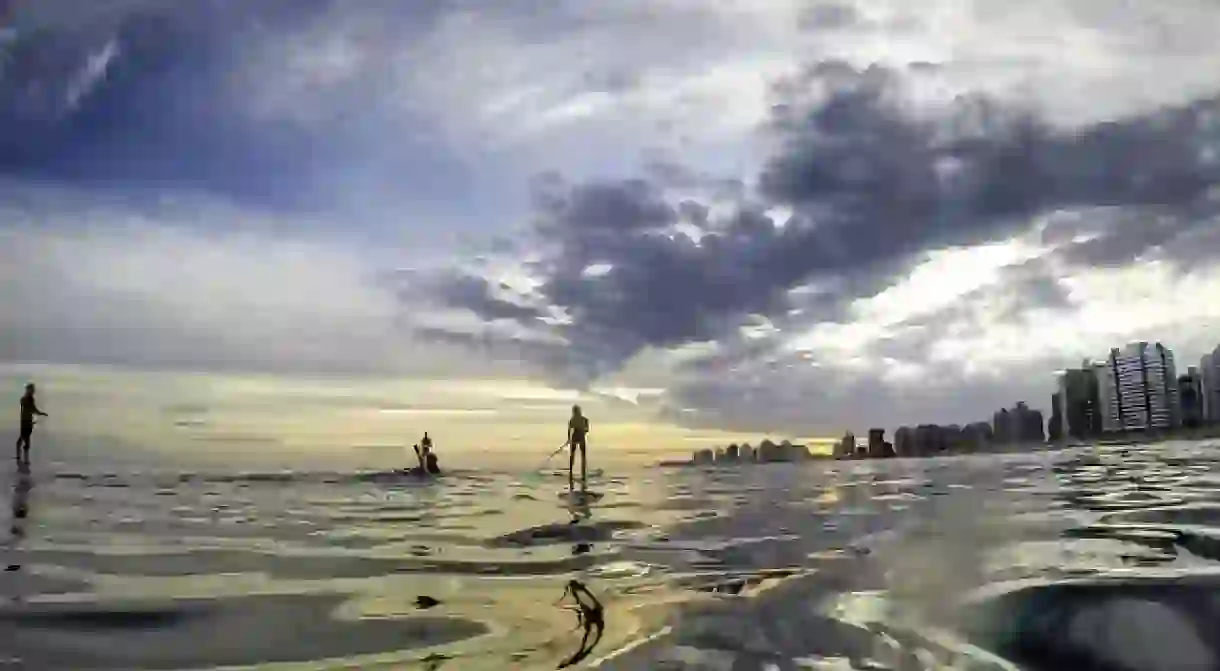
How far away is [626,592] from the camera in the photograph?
9414 millimetres

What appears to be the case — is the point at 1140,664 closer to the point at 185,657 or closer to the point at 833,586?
the point at 833,586

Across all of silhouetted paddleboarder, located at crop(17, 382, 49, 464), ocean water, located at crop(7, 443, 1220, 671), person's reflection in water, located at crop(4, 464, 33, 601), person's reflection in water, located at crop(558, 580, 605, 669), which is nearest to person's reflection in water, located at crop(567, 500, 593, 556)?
ocean water, located at crop(7, 443, 1220, 671)

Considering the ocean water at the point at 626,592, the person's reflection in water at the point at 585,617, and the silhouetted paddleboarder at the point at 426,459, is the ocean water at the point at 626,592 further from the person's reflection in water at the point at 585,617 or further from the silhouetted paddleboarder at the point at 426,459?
the silhouetted paddleboarder at the point at 426,459

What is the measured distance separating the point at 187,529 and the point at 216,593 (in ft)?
25.9

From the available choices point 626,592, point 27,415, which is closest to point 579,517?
point 626,592

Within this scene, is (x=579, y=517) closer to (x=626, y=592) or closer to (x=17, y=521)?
(x=626, y=592)

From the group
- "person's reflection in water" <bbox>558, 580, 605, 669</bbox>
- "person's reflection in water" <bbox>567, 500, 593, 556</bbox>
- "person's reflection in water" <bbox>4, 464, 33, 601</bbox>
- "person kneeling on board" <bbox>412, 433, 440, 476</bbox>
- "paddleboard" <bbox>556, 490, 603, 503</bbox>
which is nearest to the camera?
"person's reflection in water" <bbox>558, 580, 605, 669</bbox>

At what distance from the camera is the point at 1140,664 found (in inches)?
247

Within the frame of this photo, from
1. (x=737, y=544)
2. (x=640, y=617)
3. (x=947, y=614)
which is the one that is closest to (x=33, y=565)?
(x=640, y=617)

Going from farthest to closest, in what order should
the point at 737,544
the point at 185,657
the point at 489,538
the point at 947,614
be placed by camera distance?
the point at 489,538 < the point at 737,544 < the point at 947,614 < the point at 185,657

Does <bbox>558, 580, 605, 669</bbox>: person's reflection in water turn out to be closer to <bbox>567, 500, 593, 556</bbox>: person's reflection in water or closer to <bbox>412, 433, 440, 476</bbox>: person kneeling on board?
<bbox>567, 500, 593, 556</bbox>: person's reflection in water

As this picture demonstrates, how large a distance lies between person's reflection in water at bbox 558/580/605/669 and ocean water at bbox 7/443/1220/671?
0.03m

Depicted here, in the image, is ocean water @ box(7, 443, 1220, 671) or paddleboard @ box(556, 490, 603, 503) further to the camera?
paddleboard @ box(556, 490, 603, 503)

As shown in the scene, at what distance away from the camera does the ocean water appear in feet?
22.0
